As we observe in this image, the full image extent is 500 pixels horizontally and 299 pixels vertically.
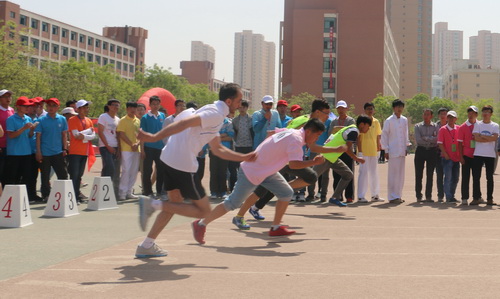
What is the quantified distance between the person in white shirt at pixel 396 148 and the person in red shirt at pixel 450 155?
76cm

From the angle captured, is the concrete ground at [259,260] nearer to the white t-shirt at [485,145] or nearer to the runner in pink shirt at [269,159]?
the runner in pink shirt at [269,159]

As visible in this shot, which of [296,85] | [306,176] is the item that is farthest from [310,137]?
[296,85]

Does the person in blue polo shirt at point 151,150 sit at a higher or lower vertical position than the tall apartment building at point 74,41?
lower

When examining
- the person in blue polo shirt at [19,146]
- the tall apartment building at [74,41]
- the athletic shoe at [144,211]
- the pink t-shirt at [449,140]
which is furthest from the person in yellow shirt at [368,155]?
the tall apartment building at [74,41]

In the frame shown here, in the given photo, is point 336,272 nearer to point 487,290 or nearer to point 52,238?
point 487,290

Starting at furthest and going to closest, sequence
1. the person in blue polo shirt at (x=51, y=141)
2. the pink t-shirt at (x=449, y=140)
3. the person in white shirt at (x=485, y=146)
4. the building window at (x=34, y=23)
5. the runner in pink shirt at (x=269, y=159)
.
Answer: the building window at (x=34, y=23), the pink t-shirt at (x=449, y=140), the person in white shirt at (x=485, y=146), the person in blue polo shirt at (x=51, y=141), the runner in pink shirt at (x=269, y=159)

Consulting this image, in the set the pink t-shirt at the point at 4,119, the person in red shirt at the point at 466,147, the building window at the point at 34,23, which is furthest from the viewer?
the building window at the point at 34,23

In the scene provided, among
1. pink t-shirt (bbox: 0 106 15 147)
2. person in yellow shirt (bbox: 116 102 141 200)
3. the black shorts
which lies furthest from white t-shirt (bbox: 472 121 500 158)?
pink t-shirt (bbox: 0 106 15 147)

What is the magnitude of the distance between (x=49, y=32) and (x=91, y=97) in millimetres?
41635

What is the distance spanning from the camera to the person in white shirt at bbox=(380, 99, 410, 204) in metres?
14.1

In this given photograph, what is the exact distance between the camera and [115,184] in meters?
14.0

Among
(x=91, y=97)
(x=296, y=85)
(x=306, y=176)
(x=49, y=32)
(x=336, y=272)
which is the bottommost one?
(x=336, y=272)

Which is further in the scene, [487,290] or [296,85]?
[296,85]

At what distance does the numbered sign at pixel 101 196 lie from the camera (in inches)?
459
